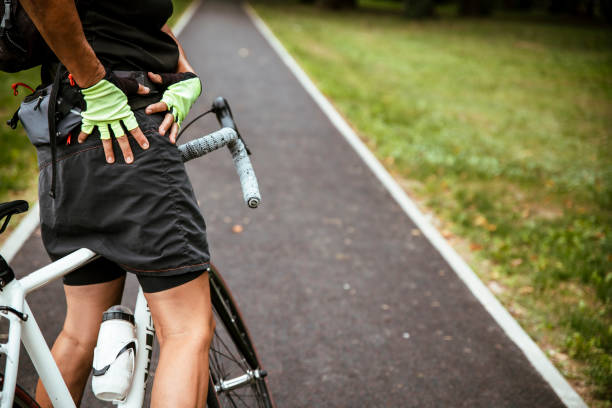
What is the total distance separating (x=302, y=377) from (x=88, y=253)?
1.82 m

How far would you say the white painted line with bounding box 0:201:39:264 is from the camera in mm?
3829

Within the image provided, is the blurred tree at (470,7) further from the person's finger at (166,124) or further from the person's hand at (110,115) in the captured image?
the person's hand at (110,115)

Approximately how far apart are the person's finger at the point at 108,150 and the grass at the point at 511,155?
309cm

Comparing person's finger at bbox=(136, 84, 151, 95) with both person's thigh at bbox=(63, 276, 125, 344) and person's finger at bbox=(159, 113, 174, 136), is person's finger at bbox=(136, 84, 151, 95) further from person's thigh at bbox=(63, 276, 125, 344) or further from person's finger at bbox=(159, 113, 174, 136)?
person's thigh at bbox=(63, 276, 125, 344)

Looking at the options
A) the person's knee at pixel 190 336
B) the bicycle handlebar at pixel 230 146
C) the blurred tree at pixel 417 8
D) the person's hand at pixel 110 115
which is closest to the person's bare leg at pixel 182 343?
the person's knee at pixel 190 336

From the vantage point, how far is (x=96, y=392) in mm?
1496

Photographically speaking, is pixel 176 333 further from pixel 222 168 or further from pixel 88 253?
pixel 222 168

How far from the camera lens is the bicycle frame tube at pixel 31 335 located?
127cm

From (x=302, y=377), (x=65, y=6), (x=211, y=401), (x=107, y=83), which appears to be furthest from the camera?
(x=302, y=377)

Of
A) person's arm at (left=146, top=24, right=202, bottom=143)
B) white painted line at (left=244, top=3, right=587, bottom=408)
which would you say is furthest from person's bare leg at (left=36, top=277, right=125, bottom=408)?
white painted line at (left=244, top=3, right=587, bottom=408)

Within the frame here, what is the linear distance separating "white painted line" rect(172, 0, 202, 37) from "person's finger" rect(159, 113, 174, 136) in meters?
12.0

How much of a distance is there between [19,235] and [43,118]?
10.2 ft

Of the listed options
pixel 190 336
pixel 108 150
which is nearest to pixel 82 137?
pixel 108 150

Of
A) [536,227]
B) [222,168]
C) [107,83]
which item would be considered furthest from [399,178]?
[107,83]
